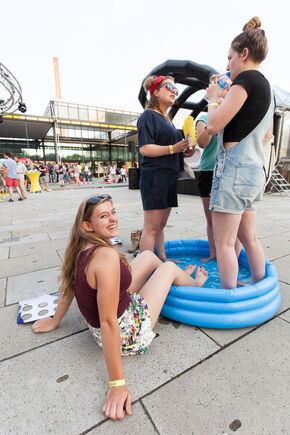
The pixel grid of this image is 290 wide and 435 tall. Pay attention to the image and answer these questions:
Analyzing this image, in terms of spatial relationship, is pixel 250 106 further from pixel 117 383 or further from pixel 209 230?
pixel 117 383

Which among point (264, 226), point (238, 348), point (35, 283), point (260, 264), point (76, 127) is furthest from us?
point (76, 127)

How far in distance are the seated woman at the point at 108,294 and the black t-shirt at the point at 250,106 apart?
88 centimetres

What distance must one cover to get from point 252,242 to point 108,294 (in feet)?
3.91

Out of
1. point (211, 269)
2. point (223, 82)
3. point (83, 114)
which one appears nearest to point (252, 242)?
point (211, 269)

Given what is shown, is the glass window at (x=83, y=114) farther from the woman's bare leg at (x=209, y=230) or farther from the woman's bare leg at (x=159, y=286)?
the woman's bare leg at (x=159, y=286)

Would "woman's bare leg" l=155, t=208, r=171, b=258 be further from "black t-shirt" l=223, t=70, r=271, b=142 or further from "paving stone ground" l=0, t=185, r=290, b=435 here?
"black t-shirt" l=223, t=70, r=271, b=142

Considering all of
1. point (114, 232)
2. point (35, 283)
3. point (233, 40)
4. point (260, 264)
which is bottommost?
point (35, 283)

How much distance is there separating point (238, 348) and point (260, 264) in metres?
0.67

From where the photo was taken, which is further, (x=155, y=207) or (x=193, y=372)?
(x=155, y=207)

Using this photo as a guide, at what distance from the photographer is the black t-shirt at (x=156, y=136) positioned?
77.0 inches

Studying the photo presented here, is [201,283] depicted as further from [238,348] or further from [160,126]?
[160,126]

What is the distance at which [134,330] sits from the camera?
125 centimetres

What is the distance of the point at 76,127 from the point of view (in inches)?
912

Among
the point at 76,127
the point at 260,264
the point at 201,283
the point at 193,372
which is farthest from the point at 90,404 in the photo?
the point at 76,127
